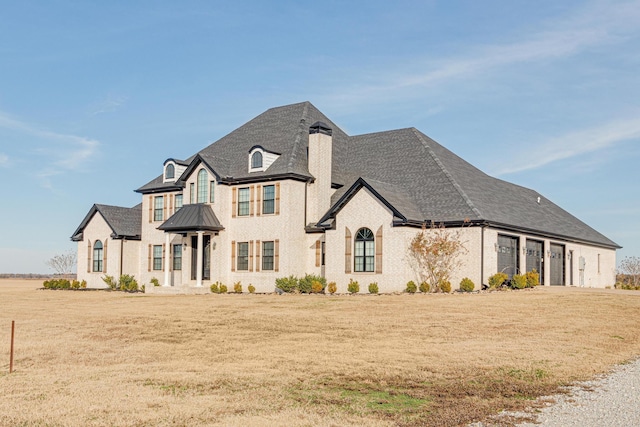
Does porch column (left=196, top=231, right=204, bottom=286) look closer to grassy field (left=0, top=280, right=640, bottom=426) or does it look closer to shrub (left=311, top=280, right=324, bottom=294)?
shrub (left=311, top=280, right=324, bottom=294)

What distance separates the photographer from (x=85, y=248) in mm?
53875

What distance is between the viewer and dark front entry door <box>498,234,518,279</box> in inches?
1532

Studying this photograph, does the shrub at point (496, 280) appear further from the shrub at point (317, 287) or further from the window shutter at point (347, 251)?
the shrub at point (317, 287)

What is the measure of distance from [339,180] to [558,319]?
2193 centimetres

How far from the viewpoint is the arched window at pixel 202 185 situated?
1748 inches

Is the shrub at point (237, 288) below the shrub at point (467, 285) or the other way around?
below

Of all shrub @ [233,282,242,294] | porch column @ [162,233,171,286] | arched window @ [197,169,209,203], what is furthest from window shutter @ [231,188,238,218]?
porch column @ [162,233,171,286]

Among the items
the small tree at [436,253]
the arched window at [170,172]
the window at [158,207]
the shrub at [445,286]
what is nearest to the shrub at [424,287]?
the small tree at [436,253]

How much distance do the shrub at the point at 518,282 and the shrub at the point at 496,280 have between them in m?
0.74

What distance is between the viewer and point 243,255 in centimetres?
4309

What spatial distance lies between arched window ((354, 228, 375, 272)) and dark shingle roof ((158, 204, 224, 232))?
9474 millimetres

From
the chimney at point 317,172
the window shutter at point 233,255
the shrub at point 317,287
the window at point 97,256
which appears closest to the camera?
the shrub at point 317,287

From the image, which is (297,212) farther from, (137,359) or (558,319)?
(137,359)

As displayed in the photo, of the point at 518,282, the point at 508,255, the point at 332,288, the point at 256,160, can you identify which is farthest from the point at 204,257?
the point at 518,282
